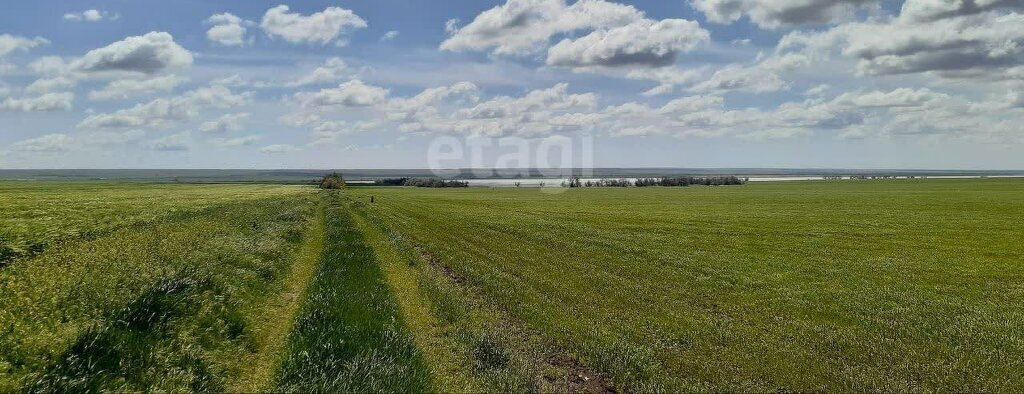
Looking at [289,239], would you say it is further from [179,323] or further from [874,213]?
[874,213]

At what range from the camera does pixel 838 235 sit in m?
33.4

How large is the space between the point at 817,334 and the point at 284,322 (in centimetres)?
1188

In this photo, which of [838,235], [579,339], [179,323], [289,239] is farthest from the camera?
[838,235]

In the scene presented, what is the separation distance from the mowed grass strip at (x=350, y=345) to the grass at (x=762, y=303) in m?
1.62

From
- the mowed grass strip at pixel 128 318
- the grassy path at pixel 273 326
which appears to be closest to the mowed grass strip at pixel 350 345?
the grassy path at pixel 273 326

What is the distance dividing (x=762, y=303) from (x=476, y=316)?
815 cm

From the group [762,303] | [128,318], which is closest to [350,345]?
[128,318]

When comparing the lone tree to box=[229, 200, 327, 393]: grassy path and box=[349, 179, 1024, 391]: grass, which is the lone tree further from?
box=[229, 200, 327, 393]: grassy path

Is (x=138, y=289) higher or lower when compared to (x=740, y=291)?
higher

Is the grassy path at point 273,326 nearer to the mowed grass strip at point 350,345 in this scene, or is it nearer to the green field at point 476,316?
the green field at point 476,316

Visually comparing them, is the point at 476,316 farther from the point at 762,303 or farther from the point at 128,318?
the point at 762,303

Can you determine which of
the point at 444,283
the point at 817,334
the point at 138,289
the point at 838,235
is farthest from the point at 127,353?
the point at 838,235

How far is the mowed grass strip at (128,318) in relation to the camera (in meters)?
8.14

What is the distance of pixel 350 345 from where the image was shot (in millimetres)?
10203
